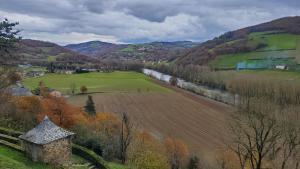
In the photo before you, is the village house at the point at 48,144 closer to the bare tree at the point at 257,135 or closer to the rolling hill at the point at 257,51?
the bare tree at the point at 257,135

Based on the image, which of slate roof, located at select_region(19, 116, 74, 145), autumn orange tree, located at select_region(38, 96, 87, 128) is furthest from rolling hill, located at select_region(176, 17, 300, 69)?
slate roof, located at select_region(19, 116, 74, 145)

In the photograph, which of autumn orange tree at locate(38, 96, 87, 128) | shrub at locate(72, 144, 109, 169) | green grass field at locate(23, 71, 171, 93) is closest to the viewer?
shrub at locate(72, 144, 109, 169)

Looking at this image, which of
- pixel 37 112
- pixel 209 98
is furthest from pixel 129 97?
pixel 37 112

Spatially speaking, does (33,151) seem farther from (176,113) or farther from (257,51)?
(257,51)

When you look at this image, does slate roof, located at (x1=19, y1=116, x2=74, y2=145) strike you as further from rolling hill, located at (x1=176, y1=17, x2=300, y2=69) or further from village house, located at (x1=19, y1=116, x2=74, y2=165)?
rolling hill, located at (x1=176, y1=17, x2=300, y2=69)

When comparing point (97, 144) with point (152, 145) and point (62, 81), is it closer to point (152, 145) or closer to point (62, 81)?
point (152, 145)

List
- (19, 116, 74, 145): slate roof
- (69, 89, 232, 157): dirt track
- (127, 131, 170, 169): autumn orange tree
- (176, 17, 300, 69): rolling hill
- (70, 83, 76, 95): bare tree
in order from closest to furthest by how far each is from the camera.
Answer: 1. (19, 116, 74, 145): slate roof
2. (127, 131, 170, 169): autumn orange tree
3. (69, 89, 232, 157): dirt track
4. (70, 83, 76, 95): bare tree
5. (176, 17, 300, 69): rolling hill
